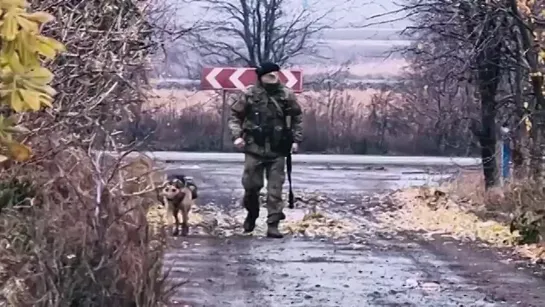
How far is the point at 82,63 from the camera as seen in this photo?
352 inches

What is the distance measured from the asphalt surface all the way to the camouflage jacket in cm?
94

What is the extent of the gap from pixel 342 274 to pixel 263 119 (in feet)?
9.42

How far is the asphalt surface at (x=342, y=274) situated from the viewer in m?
7.92

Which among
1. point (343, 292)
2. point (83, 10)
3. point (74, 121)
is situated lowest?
point (343, 292)

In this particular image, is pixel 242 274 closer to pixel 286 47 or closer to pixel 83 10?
pixel 83 10

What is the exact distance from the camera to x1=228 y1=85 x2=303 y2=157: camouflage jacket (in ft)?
37.8

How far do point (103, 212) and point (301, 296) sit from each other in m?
1.93

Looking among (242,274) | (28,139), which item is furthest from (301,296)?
(28,139)

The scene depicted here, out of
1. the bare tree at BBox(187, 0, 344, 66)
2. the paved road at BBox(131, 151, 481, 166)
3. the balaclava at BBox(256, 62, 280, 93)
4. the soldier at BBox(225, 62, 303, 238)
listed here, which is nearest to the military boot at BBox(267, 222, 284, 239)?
the soldier at BBox(225, 62, 303, 238)

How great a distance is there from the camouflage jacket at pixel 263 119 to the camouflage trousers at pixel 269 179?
102 millimetres

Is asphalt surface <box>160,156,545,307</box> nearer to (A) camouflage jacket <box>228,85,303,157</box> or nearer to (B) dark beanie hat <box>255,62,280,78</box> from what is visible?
(A) camouflage jacket <box>228,85,303,157</box>

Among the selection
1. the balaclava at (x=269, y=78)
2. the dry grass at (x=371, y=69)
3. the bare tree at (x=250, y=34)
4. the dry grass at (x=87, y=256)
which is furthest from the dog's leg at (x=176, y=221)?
the dry grass at (x=371, y=69)

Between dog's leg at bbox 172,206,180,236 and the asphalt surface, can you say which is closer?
the asphalt surface

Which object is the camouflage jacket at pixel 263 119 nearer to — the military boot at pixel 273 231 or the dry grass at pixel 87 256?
the military boot at pixel 273 231
